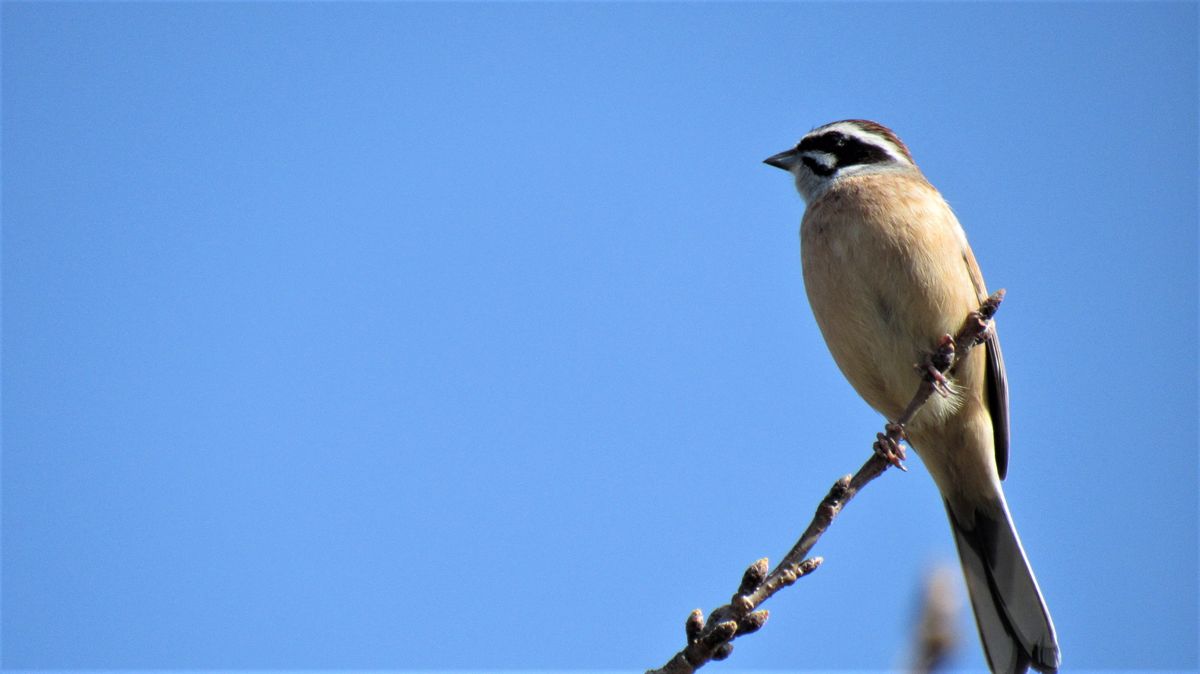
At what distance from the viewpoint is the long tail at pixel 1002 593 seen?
17.5 feet

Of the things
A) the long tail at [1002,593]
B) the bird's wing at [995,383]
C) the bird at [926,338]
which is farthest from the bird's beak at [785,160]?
the long tail at [1002,593]

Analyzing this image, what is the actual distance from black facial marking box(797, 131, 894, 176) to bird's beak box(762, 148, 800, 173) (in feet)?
0.37

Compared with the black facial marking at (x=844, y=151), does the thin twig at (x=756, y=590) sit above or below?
below

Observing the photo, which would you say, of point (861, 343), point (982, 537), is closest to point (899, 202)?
point (861, 343)

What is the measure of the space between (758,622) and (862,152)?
5171mm

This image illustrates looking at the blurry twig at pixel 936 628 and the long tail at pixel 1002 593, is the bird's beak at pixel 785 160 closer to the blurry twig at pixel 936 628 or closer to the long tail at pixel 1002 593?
the long tail at pixel 1002 593

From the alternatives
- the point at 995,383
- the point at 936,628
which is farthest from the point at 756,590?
the point at 995,383

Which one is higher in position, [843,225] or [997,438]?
[843,225]

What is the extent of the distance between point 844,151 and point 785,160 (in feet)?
1.48

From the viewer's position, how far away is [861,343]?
6188 millimetres

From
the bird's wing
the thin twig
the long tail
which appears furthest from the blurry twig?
the bird's wing

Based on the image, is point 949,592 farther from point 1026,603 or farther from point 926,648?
point 1026,603

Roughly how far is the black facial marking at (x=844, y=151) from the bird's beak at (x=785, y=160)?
4.5 inches

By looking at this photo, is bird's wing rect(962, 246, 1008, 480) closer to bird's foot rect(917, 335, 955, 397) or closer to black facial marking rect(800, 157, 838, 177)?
black facial marking rect(800, 157, 838, 177)
